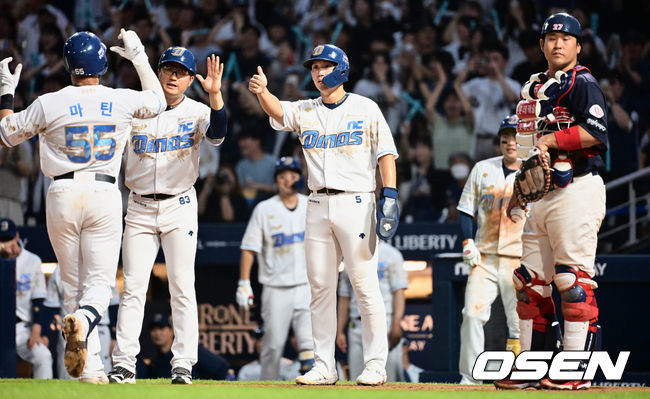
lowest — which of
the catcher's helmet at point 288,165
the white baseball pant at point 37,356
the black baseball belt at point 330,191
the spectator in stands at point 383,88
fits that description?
the white baseball pant at point 37,356

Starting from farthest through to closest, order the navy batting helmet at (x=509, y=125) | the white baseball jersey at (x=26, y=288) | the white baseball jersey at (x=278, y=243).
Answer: the white baseball jersey at (x=26, y=288), the white baseball jersey at (x=278, y=243), the navy batting helmet at (x=509, y=125)

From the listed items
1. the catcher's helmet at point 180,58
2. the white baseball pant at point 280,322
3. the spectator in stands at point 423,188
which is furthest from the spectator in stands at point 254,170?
the catcher's helmet at point 180,58

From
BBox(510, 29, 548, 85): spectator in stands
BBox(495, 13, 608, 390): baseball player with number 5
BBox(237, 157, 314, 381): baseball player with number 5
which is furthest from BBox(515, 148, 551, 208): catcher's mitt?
BBox(510, 29, 548, 85): spectator in stands

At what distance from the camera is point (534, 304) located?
5.61 metres

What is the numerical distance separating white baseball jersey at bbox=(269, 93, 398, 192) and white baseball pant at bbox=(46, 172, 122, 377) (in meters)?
1.27

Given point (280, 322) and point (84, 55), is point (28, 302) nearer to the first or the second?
point (280, 322)

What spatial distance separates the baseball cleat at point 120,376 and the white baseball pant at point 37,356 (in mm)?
3961

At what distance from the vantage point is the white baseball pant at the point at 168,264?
6.10 metres

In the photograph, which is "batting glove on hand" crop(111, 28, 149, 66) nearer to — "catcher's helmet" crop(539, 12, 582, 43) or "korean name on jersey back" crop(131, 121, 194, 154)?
"korean name on jersey back" crop(131, 121, 194, 154)

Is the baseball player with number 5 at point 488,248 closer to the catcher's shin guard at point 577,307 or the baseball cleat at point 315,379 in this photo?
the baseball cleat at point 315,379

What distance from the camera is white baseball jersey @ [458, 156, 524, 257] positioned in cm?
770

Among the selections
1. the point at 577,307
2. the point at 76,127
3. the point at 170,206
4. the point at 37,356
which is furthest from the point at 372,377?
the point at 37,356

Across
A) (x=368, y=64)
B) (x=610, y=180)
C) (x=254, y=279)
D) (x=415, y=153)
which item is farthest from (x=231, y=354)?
(x=610, y=180)

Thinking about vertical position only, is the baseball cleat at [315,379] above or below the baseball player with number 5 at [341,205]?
below
